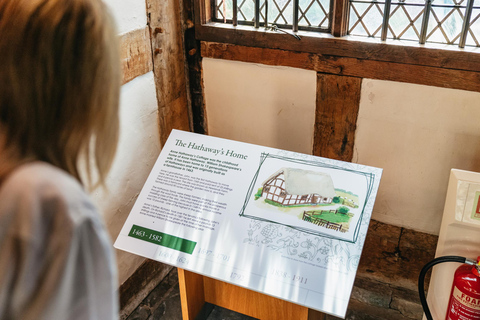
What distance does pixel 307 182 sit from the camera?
6.39 feet

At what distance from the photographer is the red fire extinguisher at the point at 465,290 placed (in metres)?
1.78

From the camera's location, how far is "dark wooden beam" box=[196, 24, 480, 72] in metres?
1.99

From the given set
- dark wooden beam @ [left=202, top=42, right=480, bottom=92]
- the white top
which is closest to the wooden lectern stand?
dark wooden beam @ [left=202, top=42, right=480, bottom=92]

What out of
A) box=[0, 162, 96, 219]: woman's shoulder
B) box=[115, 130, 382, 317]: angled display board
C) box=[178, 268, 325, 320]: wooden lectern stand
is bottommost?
box=[178, 268, 325, 320]: wooden lectern stand

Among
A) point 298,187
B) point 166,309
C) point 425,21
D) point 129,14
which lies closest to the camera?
point 298,187

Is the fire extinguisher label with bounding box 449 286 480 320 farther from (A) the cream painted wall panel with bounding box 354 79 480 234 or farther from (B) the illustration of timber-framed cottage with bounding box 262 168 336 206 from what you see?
(B) the illustration of timber-framed cottage with bounding box 262 168 336 206

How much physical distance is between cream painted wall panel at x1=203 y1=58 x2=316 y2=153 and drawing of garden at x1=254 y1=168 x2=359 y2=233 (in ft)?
1.88

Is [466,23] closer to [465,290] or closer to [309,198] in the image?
[309,198]

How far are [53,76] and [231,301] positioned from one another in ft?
6.16

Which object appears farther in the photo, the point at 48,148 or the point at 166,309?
the point at 166,309

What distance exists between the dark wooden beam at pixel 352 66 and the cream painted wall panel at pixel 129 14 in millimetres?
450

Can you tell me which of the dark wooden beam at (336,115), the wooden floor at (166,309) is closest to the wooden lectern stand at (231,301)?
the wooden floor at (166,309)

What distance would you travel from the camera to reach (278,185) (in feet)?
6.44

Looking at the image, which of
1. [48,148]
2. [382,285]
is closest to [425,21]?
[382,285]
